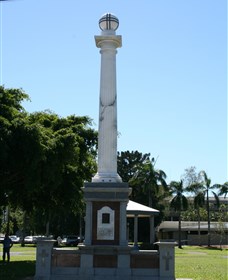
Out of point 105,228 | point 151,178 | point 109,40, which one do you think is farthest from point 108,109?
point 151,178

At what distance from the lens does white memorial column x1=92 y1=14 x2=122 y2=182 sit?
17.9 meters

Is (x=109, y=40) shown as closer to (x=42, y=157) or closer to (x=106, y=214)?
(x=42, y=157)

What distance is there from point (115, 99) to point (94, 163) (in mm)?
9634

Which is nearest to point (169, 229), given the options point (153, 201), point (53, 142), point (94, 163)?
point (153, 201)

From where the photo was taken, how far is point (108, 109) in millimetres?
18312

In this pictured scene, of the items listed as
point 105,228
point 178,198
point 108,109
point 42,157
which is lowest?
point 105,228

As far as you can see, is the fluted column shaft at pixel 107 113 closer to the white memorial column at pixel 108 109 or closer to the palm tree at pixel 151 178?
the white memorial column at pixel 108 109

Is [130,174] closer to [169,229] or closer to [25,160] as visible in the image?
[169,229]

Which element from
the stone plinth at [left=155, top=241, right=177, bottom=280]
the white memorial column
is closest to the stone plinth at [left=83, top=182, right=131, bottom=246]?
the white memorial column

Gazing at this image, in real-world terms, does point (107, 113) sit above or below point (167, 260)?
above

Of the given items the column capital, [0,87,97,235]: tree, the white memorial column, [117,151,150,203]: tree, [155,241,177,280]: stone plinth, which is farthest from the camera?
[117,151,150,203]: tree

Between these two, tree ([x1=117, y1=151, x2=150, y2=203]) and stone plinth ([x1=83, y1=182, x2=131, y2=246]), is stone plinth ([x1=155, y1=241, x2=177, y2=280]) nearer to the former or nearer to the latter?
stone plinth ([x1=83, y1=182, x2=131, y2=246])

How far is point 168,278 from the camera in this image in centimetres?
1638

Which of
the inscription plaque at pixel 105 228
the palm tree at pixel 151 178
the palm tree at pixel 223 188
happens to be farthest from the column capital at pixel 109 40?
the palm tree at pixel 223 188
